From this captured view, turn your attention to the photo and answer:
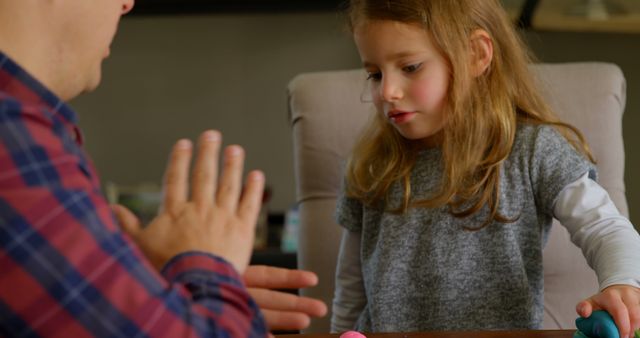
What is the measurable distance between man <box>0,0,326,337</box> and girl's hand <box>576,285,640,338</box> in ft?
1.12

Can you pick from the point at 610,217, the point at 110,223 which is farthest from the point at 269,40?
the point at 110,223

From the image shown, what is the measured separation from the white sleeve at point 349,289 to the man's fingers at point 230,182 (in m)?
0.82

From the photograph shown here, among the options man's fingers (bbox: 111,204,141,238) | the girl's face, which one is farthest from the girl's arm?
man's fingers (bbox: 111,204,141,238)

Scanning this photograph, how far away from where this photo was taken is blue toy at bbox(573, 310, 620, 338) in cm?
98

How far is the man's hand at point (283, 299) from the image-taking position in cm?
84

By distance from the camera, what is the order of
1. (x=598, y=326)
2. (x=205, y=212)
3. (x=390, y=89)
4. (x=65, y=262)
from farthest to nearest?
(x=390, y=89)
(x=598, y=326)
(x=205, y=212)
(x=65, y=262)

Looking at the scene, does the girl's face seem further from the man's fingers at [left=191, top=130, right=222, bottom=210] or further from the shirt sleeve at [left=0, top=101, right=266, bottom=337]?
the shirt sleeve at [left=0, top=101, right=266, bottom=337]

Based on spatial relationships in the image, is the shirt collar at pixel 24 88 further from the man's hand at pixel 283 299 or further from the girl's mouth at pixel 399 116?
the girl's mouth at pixel 399 116

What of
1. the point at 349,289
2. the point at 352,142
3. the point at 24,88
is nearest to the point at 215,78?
the point at 352,142

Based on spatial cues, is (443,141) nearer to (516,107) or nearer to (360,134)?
(516,107)

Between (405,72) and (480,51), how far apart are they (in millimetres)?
149

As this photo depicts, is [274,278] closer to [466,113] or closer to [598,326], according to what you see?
[598,326]


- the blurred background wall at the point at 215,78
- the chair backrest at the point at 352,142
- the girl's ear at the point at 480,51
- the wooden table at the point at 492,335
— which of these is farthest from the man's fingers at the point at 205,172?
the blurred background wall at the point at 215,78

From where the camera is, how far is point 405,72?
55.6 inches
